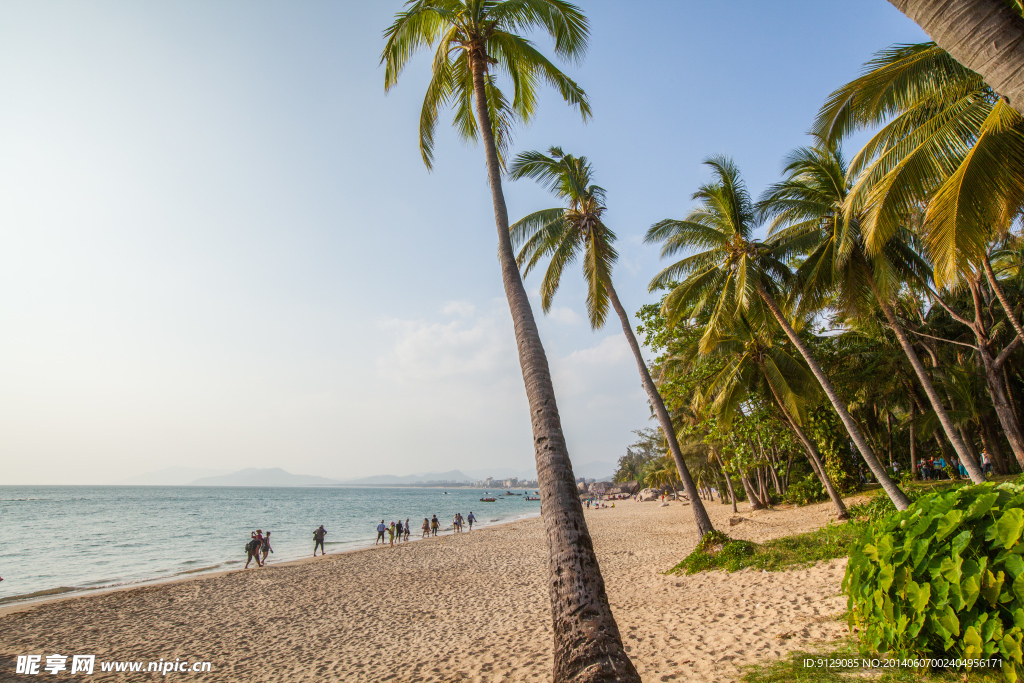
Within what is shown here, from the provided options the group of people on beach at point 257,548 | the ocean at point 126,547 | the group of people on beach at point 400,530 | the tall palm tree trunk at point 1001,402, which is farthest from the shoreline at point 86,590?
the tall palm tree trunk at point 1001,402

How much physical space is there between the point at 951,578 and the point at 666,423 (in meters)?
8.39

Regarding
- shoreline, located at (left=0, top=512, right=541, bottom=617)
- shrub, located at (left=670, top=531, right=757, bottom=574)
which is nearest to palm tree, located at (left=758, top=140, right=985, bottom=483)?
shrub, located at (left=670, top=531, right=757, bottom=574)

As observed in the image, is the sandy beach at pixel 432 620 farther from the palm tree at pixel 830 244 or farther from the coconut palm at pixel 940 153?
the palm tree at pixel 830 244

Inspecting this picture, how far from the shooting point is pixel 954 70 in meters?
6.38

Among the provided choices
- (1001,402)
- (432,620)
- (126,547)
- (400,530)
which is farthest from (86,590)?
(1001,402)

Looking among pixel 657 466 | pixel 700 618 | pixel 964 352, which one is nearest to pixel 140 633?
pixel 700 618

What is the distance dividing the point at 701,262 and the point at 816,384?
19.8 feet

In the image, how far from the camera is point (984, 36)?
2.50 metres

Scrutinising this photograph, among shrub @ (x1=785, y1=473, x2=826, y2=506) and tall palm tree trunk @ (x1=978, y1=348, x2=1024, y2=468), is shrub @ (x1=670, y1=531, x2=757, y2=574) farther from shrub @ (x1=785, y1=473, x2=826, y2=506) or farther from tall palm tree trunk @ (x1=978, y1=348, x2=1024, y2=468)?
shrub @ (x1=785, y1=473, x2=826, y2=506)

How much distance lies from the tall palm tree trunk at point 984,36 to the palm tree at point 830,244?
9.02m

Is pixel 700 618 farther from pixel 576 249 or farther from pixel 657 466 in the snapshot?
pixel 657 466

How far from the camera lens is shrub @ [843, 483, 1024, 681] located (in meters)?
2.61

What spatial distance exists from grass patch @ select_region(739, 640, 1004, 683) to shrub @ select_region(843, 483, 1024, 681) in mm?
130

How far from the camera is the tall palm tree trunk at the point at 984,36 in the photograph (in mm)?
2451
